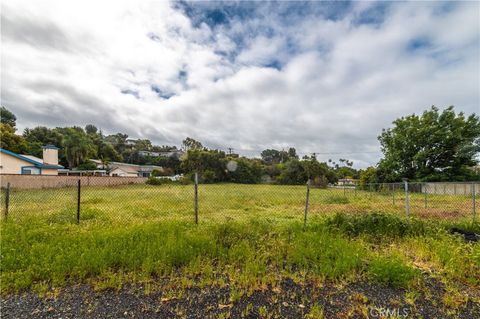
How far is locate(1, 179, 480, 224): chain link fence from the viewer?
6684 millimetres

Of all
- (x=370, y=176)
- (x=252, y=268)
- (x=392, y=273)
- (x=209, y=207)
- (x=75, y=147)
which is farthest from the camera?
(x=75, y=147)

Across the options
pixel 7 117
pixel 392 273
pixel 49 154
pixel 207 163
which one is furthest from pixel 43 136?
pixel 392 273

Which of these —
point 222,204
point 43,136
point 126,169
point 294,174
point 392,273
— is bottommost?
point 222,204

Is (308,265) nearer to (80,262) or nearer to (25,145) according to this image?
(80,262)

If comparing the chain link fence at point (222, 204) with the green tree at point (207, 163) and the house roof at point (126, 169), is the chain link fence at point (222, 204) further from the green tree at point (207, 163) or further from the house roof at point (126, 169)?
the house roof at point (126, 169)

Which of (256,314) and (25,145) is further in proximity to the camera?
(25,145)

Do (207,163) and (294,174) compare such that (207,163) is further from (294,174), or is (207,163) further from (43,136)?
(43,136)

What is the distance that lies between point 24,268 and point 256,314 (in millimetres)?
3356

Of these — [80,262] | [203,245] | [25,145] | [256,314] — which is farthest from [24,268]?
[25,145]

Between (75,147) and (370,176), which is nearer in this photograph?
(370,176)

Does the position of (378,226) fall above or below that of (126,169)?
below

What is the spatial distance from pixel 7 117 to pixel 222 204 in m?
50.6

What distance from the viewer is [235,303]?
2453mm

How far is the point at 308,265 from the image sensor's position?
11.0 ft
